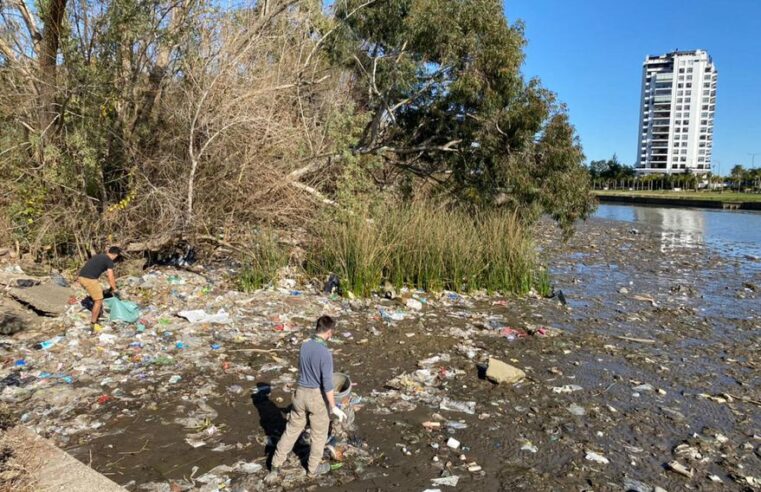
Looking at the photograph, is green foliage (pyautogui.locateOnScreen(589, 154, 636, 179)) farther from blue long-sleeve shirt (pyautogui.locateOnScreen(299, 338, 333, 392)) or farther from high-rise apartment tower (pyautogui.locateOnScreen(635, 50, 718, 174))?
blue long-sleeve shirt (pyautogui.locateOnScreen(299, 338, 333, 392))

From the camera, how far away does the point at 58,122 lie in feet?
28.7

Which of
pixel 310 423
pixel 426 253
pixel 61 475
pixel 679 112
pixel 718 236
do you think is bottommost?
pixel 718 236

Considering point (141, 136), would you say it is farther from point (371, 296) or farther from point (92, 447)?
point (92, 447)

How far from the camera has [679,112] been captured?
128375 millimetres

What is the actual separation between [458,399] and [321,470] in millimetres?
1733

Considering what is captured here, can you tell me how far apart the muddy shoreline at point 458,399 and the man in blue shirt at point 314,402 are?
0.50ft

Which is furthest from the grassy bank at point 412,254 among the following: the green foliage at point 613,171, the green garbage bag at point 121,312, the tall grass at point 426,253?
the green foliage at point 613,171

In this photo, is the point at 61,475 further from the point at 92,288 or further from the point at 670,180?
the point at 670,180

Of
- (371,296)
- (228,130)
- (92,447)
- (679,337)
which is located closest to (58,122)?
(228,130)

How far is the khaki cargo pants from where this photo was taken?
11.3ft

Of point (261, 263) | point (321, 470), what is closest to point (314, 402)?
point (321, 470)

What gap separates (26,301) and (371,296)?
4.57m

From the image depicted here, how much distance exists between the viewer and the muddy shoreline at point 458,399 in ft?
12.1

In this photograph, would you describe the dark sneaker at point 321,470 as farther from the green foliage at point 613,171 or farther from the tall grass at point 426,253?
the green foliage at point 613,171
